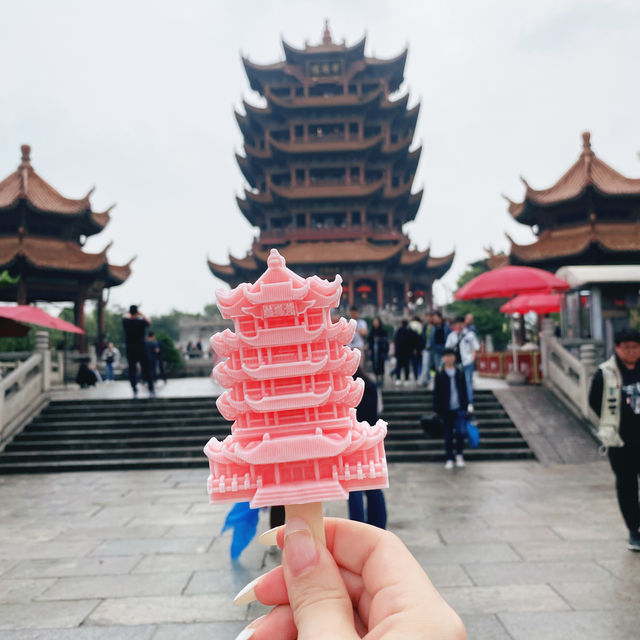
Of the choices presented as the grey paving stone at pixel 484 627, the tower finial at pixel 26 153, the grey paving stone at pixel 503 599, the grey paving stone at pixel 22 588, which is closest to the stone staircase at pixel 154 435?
the grey paving stone at pixel 22 588

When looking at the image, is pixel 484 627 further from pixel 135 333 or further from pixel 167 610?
pixel 135 333

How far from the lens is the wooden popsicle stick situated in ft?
3.70

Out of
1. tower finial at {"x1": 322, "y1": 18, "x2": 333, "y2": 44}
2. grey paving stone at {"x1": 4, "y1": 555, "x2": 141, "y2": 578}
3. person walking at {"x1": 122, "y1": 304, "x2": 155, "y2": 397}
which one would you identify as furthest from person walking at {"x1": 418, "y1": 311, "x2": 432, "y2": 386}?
tower finial at {"x1": 322, "y1": 18, "x2": 333, "y2": 44}

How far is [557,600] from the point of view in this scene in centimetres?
343

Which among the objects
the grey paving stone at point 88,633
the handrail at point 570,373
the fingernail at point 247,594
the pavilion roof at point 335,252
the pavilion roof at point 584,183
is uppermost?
the pavilion roof at point 584,183

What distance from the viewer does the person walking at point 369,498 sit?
13.3 feet

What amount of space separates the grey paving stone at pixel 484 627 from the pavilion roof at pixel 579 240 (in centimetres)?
1912

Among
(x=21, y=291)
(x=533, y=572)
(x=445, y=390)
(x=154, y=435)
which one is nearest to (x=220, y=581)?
(x=533, y=572)

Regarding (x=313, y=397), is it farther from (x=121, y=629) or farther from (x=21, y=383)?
(x=21, y=383)

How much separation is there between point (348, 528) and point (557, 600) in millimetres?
2942

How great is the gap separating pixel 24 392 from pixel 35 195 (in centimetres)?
1430

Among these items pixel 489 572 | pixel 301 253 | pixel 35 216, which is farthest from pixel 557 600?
pixel 301 253

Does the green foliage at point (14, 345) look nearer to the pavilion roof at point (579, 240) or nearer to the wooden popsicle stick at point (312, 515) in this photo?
the pavilion roof at point (579, 240)

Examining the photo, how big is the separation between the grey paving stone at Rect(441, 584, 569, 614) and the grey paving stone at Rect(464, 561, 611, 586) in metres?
0.11
